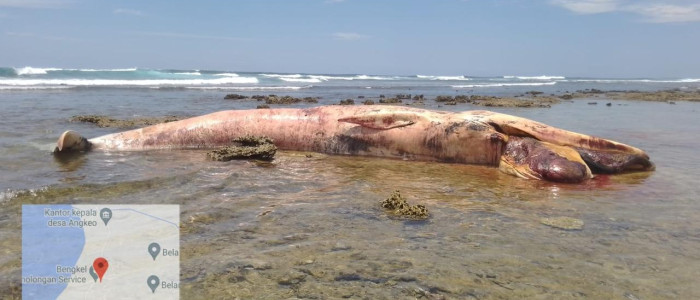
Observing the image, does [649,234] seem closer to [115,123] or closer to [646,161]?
[646,161]

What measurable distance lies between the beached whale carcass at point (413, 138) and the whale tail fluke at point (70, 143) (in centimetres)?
1

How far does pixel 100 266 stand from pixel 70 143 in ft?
14.9

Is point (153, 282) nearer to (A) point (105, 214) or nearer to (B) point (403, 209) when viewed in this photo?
(A) point (105, 214)

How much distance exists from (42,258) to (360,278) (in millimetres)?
2020

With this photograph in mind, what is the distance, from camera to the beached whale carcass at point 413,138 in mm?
6234

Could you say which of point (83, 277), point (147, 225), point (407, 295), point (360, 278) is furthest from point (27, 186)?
point (407, 295)

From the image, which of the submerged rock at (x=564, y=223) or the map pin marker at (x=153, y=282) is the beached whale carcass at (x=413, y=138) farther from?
the map pin marker at (x=153, y=282)

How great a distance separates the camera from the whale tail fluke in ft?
21.9

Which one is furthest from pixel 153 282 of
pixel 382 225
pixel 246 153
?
pixel 246 153

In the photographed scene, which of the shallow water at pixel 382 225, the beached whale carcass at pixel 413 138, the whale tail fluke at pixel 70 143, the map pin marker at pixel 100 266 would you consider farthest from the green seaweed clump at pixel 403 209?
the whale tail fluke at pixel 70 143

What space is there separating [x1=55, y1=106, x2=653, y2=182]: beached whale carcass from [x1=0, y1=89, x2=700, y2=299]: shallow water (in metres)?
0.27

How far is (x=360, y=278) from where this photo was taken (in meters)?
2.86
